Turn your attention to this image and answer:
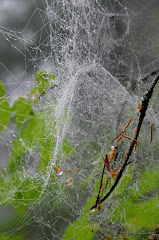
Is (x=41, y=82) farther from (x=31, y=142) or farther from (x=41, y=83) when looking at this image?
(x=31, y=142)

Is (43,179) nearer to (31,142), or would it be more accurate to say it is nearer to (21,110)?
(31,142)

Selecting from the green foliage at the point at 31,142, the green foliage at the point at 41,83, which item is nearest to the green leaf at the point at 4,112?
the green foliage at the point at 31,142

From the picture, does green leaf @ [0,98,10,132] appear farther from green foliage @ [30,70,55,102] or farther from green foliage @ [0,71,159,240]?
green foliage @ [30,70,55,102]

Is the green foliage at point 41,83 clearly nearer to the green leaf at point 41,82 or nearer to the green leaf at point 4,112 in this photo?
the green leaf at point 41,82

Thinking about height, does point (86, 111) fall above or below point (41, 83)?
below

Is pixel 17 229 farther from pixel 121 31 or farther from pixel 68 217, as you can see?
pixel 121 31

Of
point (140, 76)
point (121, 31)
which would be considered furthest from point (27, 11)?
point (140, 76)

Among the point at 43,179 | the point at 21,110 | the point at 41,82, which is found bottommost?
the point at 43,179

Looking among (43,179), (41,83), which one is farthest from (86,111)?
(43,179)
